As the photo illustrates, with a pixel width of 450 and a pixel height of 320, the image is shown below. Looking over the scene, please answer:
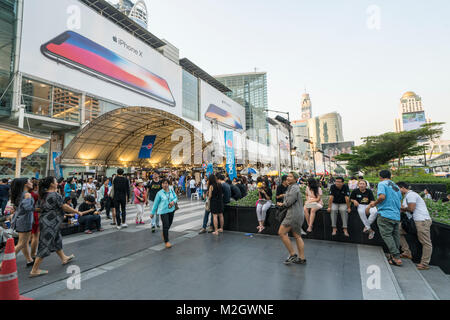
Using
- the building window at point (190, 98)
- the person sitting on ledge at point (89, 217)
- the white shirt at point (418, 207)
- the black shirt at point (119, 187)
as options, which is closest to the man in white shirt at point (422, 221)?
the white shirt at point (418, 207)

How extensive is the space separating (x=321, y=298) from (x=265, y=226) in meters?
3.48

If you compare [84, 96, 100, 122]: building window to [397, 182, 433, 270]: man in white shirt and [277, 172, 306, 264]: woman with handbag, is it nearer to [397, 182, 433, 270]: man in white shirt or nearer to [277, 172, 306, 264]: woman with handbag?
[277, 172, 306, 264]: woman with handbag

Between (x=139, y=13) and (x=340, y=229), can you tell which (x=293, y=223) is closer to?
(x=340, y=229)

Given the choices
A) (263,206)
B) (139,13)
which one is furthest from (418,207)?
(139,13)

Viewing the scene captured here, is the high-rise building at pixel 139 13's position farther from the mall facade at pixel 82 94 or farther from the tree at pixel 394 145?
the tree at pixel 394 145

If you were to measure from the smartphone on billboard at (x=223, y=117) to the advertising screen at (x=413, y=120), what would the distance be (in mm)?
51642

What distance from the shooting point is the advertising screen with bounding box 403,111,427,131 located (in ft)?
208

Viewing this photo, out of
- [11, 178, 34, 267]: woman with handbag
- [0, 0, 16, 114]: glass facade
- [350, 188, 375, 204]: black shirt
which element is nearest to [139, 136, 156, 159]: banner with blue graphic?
[0, 0, 16, 114]: glass facade

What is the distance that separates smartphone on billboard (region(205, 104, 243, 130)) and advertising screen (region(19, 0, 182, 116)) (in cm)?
1418

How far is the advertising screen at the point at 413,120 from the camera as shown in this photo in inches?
2500

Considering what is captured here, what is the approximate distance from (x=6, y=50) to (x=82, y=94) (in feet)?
19.5

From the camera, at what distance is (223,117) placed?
166 feet

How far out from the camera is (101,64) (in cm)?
2384
